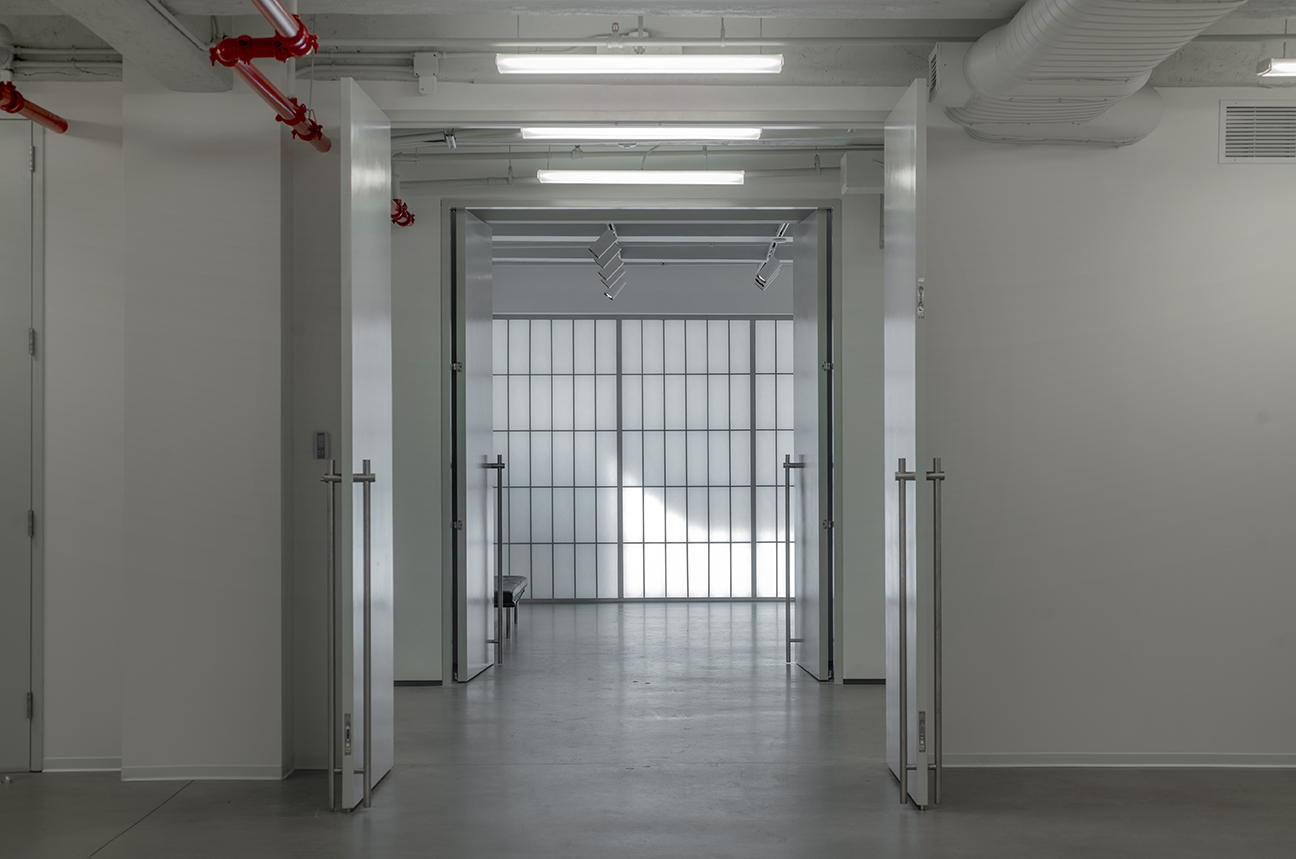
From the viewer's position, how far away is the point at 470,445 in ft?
21.3

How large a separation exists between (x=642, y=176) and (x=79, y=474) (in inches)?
126

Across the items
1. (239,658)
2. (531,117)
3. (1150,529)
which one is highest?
(531,117)

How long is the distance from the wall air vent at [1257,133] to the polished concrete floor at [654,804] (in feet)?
8.79

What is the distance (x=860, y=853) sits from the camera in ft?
11.6

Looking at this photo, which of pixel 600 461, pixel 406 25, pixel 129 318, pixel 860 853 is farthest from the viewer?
pixel 600 461

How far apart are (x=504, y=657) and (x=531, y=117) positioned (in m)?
4.16

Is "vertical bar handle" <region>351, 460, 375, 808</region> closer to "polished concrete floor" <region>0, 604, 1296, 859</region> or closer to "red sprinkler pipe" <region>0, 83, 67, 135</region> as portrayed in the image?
"polished concrete floor" <region>0, 604, 1296, 859</region>

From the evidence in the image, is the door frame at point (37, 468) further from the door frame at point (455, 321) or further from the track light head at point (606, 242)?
the track light head at point (606, 242)

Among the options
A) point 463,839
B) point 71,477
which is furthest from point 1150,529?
point 71,477

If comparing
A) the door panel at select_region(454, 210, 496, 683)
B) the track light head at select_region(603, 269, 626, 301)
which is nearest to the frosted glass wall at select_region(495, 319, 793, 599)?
the track light head at select_region(603, 269, 626, 301)

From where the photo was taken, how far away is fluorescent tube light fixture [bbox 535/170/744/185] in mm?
5797

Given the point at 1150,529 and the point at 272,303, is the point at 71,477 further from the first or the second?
the point at 1150,529

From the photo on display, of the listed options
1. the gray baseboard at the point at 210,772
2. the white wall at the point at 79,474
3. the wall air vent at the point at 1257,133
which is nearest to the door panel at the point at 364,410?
the gray baseboard at the point at 210,772

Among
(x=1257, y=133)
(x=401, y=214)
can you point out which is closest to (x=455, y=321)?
(x=401, y=214)
